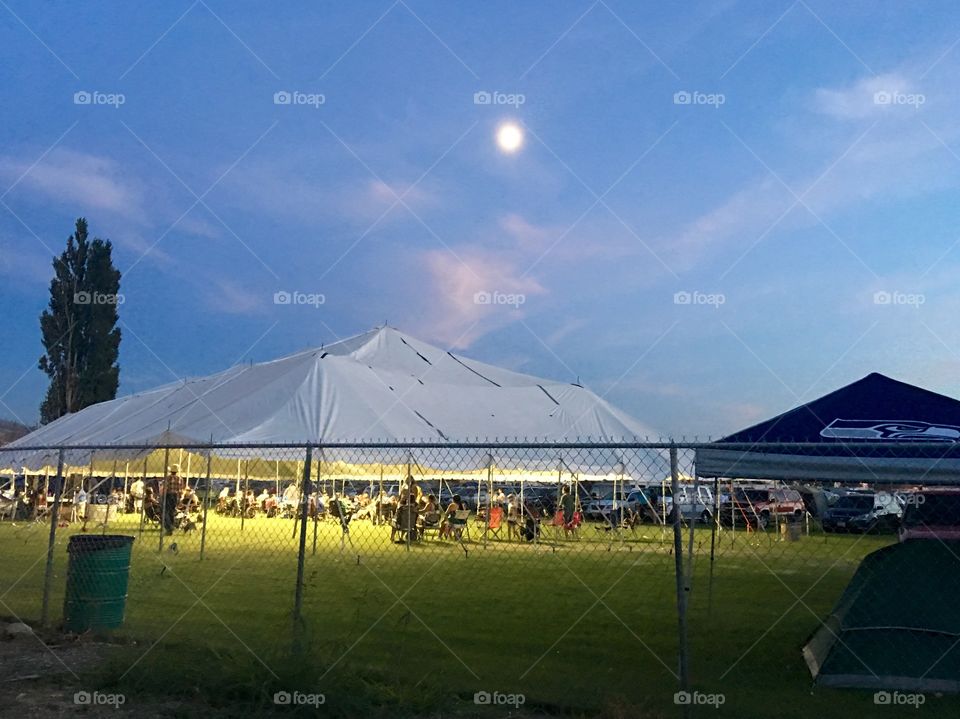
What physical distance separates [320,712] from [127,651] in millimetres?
2664

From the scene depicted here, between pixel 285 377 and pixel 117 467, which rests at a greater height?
pixel 285 377

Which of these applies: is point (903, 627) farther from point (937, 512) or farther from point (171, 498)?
point (171, 498)

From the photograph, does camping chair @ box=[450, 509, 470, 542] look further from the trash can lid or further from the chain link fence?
the trash can lid

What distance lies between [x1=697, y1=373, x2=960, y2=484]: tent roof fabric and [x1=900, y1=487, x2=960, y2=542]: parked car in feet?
2.21

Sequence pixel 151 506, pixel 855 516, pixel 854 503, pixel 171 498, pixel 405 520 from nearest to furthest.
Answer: pixel 405 520, pixel 171 498, pixel 151 506, pixel 855 516, pixel 854 503

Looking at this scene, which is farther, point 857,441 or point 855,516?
point 855,516

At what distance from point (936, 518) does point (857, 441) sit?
1.20m

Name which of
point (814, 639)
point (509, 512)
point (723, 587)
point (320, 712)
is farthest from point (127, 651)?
point (509, 512)

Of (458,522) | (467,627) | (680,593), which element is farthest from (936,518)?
(458,522)

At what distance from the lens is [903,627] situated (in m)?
6.54

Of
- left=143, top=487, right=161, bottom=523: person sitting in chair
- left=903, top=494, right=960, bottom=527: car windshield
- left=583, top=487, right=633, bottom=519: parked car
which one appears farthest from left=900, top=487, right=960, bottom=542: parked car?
left=143, top=487, right=161, bottom=523: person sitting in chair

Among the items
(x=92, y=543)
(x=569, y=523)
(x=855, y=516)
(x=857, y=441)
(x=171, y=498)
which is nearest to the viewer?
(x=857, y=441)

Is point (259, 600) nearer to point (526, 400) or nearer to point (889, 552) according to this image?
point (889, 552)

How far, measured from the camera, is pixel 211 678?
600 centimetres
